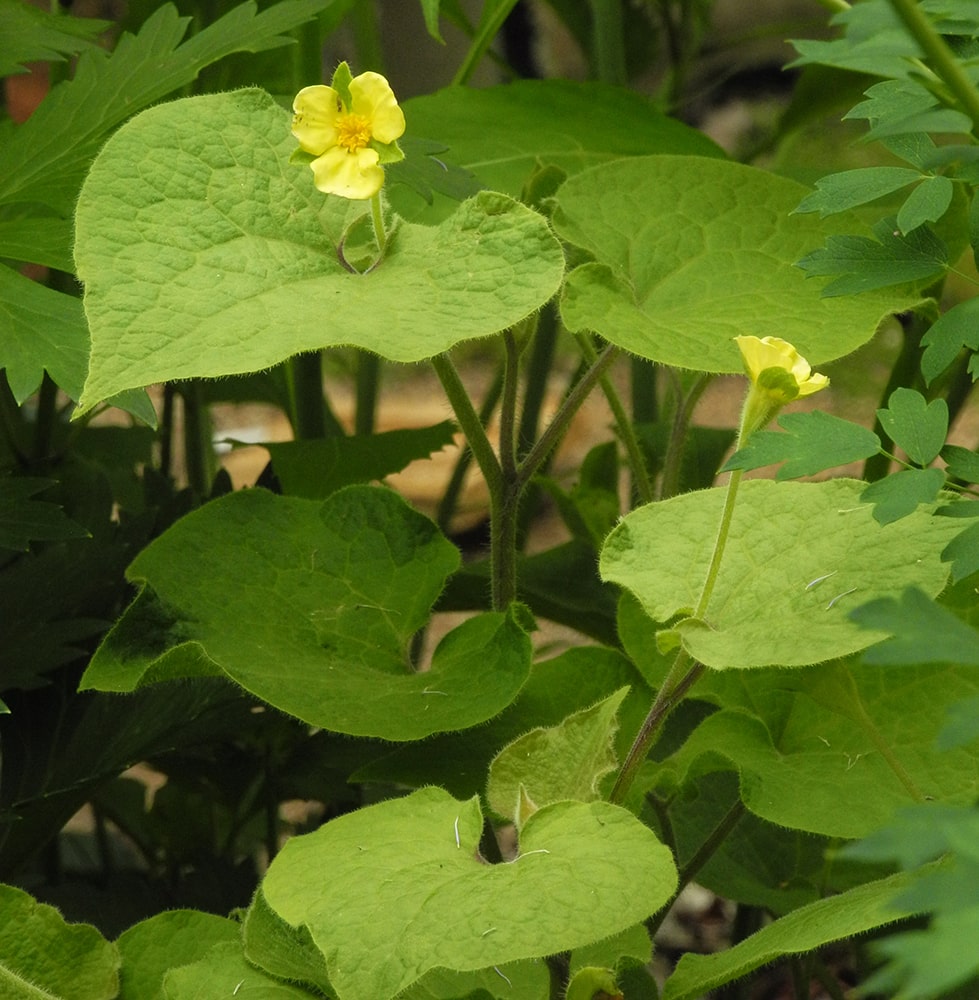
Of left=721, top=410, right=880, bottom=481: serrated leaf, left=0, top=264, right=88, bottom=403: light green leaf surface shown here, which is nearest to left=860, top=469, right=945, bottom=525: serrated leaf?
left=721, top=410, right=880, bottom=481: serrated leaf

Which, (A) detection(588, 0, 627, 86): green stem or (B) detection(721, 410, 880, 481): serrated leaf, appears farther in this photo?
(A) detection(588, 0, 627, 86): green stem

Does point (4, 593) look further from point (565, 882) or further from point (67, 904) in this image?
point (565, 882)

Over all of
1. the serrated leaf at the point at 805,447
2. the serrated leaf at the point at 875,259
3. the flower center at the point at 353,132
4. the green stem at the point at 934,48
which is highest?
the green stem at the point at 934,48

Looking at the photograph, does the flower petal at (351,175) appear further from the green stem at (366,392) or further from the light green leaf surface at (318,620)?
the green stem at (366,392)

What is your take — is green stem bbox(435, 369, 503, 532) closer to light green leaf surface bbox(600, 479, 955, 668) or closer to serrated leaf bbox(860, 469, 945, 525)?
light green leaf surface bbox(600, 479, 955, 668)

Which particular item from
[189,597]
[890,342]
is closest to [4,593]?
[189,597]

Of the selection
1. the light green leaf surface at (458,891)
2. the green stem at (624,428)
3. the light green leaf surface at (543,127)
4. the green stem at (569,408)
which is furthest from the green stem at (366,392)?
the light green leaf surface at (458,891)
